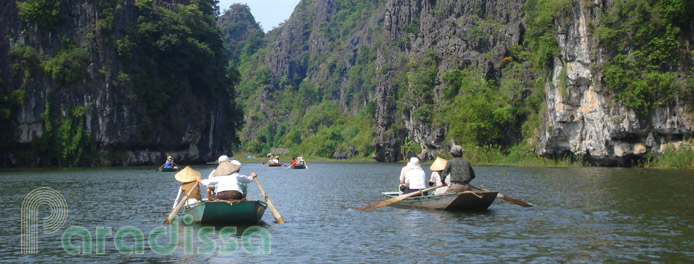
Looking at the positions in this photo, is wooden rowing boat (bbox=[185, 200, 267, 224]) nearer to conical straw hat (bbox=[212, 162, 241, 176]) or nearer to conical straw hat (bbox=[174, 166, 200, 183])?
conical straw hat (bbox=[212, 162, 241, 176])

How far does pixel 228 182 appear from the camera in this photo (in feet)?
57.9

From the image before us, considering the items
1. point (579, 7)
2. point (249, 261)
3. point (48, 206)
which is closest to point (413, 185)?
point (249, 261)

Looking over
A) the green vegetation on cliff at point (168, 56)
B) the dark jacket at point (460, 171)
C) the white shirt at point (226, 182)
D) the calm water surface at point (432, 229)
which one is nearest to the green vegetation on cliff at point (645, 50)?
the calm water surface at point (432, 229)

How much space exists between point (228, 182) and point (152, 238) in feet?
8.94

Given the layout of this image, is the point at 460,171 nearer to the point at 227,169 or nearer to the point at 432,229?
Result: the point at 432,229

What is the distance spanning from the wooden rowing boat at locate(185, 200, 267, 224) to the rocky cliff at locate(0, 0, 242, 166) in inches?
1989

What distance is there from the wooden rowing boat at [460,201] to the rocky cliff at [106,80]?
2034 inches

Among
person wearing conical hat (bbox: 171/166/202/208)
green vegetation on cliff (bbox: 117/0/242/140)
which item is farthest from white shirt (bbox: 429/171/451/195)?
green vegetation on cliff (bbox: 117/0/242/140)

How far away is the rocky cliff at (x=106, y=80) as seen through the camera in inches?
2448

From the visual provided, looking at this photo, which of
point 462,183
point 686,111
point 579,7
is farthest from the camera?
point 579,7

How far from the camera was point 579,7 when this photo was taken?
49344mm

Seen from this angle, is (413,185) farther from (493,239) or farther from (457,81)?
(457,81)

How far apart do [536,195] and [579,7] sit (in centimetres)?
2792

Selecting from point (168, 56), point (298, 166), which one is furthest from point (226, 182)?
point (168, 56)
